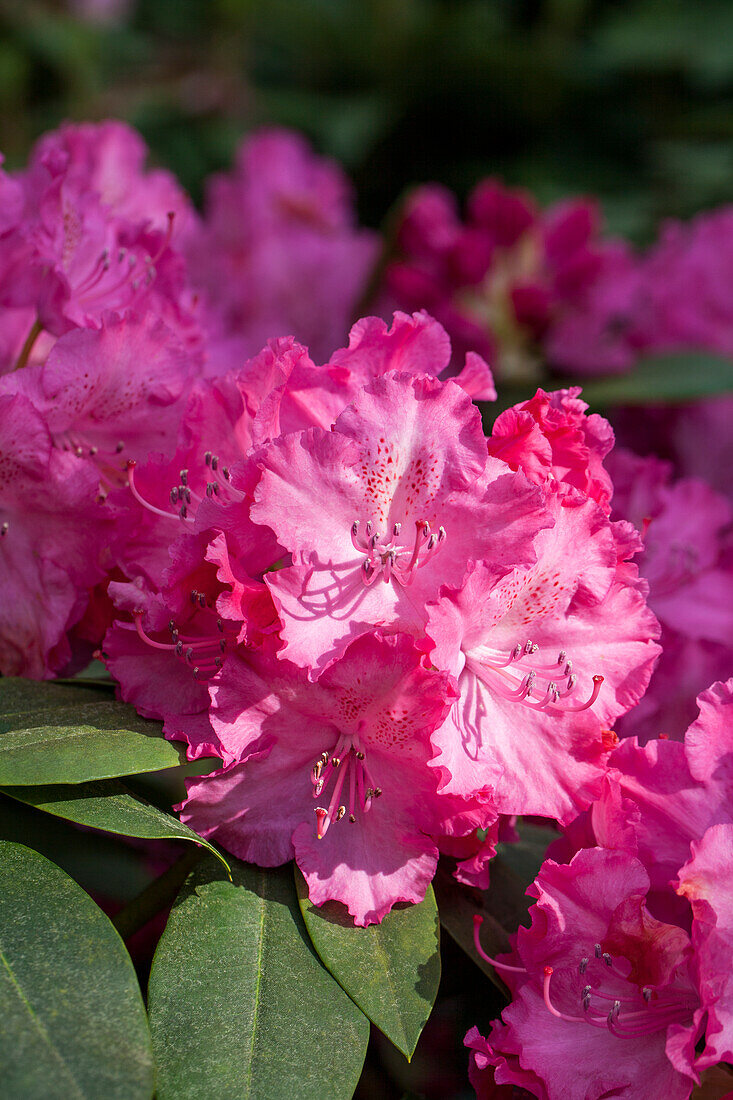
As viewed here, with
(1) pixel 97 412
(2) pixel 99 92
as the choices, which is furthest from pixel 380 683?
(2) pixel 99 92

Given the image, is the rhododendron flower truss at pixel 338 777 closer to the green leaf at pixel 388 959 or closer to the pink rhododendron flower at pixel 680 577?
the green leaf at pixel 388 959

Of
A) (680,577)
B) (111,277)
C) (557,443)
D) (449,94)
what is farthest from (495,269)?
(449,94)

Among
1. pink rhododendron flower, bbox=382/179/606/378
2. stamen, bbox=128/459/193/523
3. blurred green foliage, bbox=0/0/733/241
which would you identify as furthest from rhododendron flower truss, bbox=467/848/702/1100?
blurred green foliage, bbox=0/0/733/241

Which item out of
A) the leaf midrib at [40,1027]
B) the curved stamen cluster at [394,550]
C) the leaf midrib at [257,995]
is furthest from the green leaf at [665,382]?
the leaf midrib at [40,1027]

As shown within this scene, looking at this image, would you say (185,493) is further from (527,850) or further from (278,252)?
(278,252)

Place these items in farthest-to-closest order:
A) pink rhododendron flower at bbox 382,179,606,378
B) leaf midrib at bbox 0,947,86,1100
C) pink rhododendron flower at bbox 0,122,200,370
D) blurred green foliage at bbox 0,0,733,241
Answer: blurred green foliage at bbox 0,0,733,241 < pink rhododendron flower at bbox 382,179,606,378 < pink rhododendron flower at bbox 0,122,200,370 < leaf midrib at bbox 0,947,86,1100

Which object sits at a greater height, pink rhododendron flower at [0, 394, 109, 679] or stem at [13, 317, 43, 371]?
stem at [13, 317, 43, 371]

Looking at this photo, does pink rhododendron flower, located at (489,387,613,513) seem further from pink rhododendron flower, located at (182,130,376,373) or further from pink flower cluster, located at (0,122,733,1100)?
pink rhododendron flower, located at (182,130,376,373)

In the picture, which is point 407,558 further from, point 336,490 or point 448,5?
point 448,5
